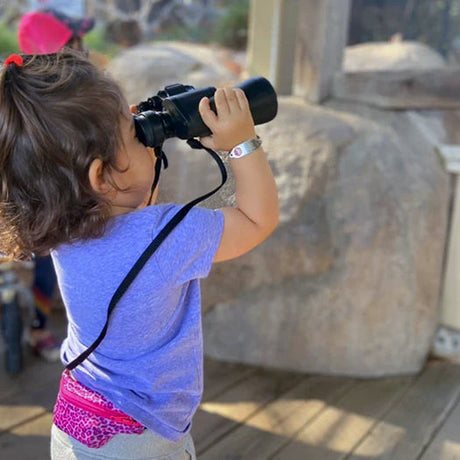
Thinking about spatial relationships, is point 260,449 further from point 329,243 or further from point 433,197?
point 433,197

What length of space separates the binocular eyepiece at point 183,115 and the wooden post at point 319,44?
5.88 feet

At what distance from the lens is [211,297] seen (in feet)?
8.44

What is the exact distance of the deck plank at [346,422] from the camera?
6.47ft

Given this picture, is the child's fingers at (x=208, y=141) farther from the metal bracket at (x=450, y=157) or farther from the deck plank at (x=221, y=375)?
the metal bracket at (x=450, y=157)

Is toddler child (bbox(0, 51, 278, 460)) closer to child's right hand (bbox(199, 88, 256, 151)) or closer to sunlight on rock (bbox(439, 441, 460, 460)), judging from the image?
child's right hand (bbox(199, 88, 256, 151))

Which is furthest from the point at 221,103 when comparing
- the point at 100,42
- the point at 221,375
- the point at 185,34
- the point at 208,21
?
the point at 208,21

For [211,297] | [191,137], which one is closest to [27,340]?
[211,297]

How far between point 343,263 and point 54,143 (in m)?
1.63

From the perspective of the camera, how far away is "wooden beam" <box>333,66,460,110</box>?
8.85 ft

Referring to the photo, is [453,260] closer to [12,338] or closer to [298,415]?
[298,415]

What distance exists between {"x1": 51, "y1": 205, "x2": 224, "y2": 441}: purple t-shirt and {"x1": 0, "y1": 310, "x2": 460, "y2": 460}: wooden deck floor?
94 cm

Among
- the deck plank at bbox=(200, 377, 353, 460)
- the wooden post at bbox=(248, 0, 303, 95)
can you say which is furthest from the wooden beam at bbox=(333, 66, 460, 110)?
the deck plank at bbox=(200, 377, 353, 460)

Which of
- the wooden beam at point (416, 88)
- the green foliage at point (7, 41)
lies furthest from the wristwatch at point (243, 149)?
the green foliage at point (7, 41)

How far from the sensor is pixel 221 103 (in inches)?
39.7
